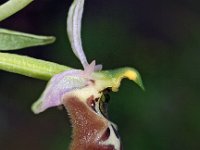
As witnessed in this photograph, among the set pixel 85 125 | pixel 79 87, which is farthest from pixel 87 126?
pixel 79 87

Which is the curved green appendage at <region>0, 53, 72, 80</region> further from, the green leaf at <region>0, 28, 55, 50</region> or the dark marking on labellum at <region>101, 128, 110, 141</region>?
the dark marking on labellum at <region>101, 128, 110, 141</region>

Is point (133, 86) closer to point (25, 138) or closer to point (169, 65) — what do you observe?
point (169, 65)

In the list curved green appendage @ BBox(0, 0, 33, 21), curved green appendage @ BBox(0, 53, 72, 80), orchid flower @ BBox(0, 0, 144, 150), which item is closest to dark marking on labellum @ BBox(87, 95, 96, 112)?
orchid flower @ BBox(0, 0, 144, 150)

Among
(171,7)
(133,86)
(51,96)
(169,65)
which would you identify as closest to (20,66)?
(51,96)

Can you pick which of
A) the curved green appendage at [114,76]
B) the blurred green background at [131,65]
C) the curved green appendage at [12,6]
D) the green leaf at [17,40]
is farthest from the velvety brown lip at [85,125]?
the blurred green background at [131,65]

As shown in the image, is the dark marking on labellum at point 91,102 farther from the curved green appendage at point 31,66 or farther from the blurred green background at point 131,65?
the blurred green background at point 131,65

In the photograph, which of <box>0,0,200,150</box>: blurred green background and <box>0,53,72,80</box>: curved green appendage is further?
<box>0,0,200,150</box>: blurred green background

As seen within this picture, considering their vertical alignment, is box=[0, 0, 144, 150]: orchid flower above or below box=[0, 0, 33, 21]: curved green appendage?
below
